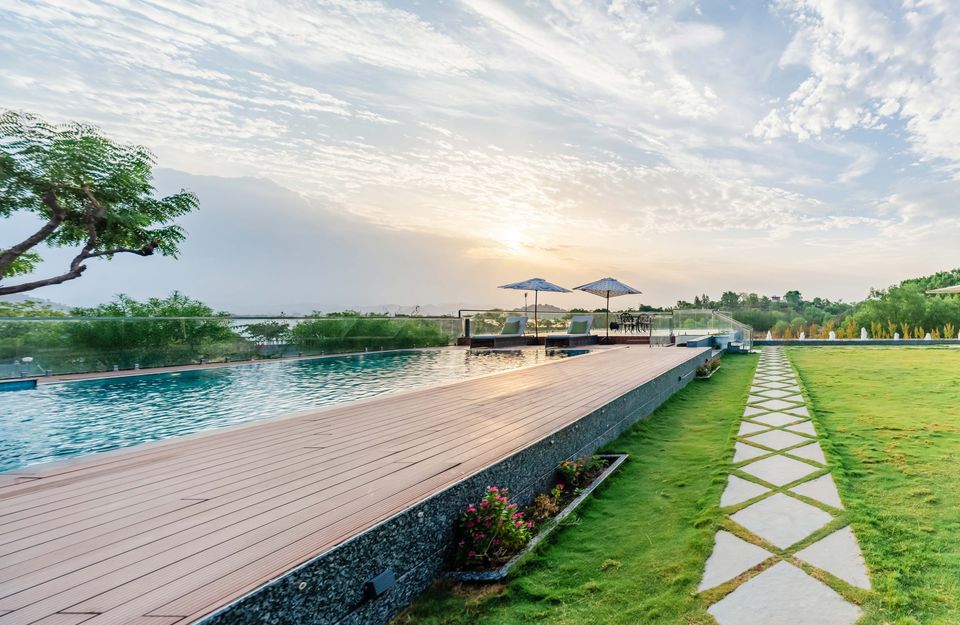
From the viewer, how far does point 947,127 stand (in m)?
13.7

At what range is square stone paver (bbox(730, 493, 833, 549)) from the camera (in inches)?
→ 98.4

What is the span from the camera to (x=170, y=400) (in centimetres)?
631

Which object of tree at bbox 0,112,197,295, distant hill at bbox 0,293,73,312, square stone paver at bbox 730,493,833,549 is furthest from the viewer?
tree at bbox 0,112,197,295

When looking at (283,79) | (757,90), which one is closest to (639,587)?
(283,79)

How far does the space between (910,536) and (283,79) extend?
44.7ft

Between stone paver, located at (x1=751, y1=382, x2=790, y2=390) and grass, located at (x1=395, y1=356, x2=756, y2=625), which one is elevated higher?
stone paver, located at (x1=751, y1=382, x2=790, y2=390)

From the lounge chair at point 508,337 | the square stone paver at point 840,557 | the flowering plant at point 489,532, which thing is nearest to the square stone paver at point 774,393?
the square stone paver at point 840,557

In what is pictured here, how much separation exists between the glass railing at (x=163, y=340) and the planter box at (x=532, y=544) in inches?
367

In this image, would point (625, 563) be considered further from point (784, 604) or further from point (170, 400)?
point (170, 400)

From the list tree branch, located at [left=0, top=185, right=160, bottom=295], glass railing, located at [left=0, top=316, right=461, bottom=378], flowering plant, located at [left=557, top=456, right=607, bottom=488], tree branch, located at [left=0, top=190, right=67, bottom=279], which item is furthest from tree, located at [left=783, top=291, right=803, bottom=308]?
tree branch, located at [left=0, top=190, right=67, bottom=279]

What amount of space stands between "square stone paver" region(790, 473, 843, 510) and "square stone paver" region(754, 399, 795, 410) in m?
2.92

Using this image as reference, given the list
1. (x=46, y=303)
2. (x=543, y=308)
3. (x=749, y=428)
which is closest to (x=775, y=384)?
(x=749, y=428)

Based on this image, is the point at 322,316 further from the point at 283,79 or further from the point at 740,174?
the point at 740,174

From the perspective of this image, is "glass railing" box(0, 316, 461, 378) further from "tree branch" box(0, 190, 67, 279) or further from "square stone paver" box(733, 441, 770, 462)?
"square stone paver" box(733, 441, 770, 462)
